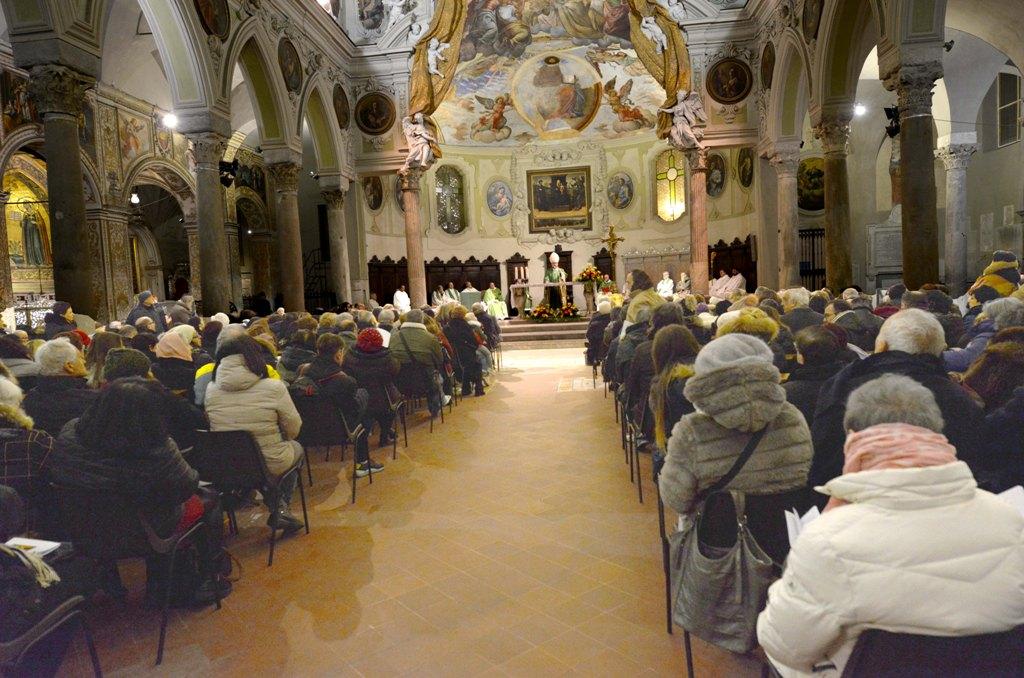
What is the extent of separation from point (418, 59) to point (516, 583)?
15.0 metres

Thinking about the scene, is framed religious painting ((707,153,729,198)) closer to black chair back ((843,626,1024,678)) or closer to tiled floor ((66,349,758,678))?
tiled floor ((66,349,758,678))

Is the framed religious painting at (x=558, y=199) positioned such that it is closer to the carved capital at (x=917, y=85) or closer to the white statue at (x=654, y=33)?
the white statue at (x=654, y=33)

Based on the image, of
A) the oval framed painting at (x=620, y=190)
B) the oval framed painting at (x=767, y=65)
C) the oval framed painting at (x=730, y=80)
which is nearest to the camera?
the oval framed painting at (x=767, y=65)

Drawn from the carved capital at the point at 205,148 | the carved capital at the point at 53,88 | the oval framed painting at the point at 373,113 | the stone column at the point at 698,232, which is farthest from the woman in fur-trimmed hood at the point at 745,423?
the oval framed painting at the point at 373,113

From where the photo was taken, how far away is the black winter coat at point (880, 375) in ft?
8.91

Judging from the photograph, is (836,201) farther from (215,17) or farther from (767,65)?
(215,17)

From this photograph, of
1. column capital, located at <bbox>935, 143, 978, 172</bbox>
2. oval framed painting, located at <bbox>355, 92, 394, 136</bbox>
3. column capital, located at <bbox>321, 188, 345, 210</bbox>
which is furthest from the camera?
oval framed painting, located at <bbox>355, 92, 394, 136</bbox>

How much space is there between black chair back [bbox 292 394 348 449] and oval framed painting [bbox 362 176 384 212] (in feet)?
53.2

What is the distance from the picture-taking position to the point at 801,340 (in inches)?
143

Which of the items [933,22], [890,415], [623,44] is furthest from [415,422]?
[623,44]

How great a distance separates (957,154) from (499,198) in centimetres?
1418

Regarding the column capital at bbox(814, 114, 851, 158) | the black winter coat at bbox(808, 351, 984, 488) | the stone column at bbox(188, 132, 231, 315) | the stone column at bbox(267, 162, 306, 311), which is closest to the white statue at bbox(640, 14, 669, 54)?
the column capital at bbox(814, 114, 851, 158)

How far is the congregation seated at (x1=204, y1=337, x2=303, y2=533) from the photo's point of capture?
14.0 feet

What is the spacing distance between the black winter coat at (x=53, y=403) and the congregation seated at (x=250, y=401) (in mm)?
708
